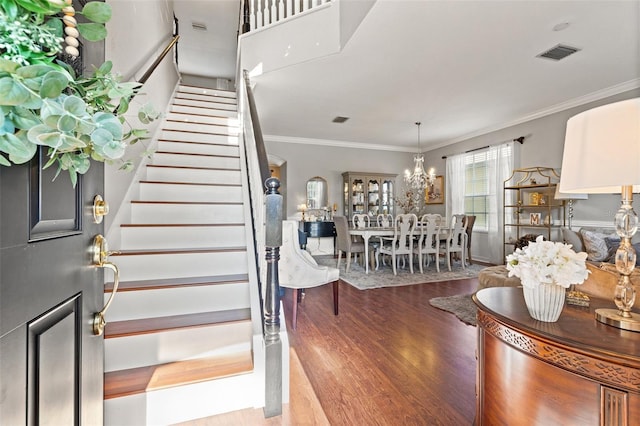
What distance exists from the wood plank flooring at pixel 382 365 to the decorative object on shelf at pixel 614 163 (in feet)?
3.44

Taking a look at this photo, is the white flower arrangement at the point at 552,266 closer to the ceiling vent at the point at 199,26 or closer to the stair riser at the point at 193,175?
the stair riser at the point at 193,175

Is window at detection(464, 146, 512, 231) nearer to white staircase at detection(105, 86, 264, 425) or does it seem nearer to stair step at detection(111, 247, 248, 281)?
white staircase at detection(105, 86, 264, 425)

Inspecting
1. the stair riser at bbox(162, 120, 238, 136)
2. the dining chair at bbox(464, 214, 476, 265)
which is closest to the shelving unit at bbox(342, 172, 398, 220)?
the dining chair at bbox(464, 214, 476, 265)

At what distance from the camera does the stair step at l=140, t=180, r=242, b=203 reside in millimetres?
2775

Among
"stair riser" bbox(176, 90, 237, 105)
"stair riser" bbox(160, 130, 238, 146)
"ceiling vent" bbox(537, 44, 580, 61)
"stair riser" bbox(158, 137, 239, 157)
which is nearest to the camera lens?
"ceiling vent" bbox(537, 44, 580, 61)

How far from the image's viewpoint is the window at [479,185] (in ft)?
20.2

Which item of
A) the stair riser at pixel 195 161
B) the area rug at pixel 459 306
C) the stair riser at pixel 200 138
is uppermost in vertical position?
the stair riser at pixel 200 138

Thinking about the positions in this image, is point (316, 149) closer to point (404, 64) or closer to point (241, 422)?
point (404, 64)

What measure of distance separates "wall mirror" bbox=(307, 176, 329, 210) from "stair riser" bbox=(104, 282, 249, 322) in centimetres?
523

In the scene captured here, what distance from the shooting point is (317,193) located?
24.1ft

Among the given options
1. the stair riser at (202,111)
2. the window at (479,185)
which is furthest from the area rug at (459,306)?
the stair riser at (202,111)

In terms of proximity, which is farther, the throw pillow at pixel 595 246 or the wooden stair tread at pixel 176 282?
the throw pillow at pixel 595 246

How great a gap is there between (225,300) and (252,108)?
5.03ft

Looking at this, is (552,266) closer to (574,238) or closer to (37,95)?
(37,95)
